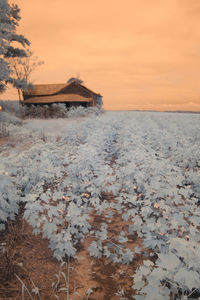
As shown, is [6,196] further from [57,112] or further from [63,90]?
[63,90]

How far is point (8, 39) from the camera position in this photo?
15727 mm

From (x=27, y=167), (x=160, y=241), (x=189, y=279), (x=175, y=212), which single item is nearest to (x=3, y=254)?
(x=27, y=167)

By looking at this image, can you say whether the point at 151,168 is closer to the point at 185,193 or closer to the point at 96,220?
the point at 185,193

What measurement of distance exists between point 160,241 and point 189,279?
139 centimetres

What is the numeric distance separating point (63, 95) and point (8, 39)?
18.8 metres

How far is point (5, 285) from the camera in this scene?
9.27 feet

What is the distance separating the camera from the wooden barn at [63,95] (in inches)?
1313

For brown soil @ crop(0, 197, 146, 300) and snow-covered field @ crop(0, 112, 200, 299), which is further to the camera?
brown soil @ crop(0, 197, 146, 300)

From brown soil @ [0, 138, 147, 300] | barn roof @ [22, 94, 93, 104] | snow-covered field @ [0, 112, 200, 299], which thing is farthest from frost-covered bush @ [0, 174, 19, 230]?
barn roof @ [22, 94, 93, 104]

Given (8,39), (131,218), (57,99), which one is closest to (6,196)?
(131,218)

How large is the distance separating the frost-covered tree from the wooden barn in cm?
1167

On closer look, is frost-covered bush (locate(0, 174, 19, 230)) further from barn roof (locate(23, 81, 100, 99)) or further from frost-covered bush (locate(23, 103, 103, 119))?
barn roof (locate(23, 81, 100, 99))

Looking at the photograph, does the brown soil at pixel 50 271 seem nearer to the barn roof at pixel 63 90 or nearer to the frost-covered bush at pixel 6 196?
the frost-covered bush at pixel 6 196

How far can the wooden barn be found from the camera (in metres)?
33.3
